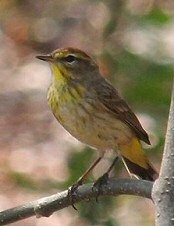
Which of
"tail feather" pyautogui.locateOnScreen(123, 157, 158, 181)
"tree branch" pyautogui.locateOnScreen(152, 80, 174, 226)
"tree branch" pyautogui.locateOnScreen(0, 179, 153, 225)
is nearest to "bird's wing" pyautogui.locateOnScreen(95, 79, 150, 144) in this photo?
"tail feather" pyautogui.locateOnScreen(123, 157, 158, 181)

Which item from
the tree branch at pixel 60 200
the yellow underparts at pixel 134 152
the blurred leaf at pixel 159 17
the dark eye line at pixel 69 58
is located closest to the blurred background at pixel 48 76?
the blurred leaf at pixel 159 17

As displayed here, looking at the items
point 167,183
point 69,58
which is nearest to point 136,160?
point 69,58

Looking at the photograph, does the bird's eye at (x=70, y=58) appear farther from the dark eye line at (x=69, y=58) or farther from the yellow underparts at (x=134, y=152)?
the yellow underparts at (x=134, y=152)

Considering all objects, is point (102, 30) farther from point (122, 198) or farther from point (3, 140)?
point (3, 140)

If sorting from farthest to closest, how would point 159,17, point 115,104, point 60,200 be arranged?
point 159,17
point 115,104
point 60,200

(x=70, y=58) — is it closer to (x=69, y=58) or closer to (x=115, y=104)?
(x=69, y=58)

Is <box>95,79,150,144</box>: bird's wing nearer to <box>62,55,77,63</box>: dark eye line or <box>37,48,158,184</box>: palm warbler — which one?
<box>37,48,158,184</box>: palm warbler

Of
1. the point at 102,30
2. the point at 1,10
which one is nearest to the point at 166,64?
the point at 102,30
